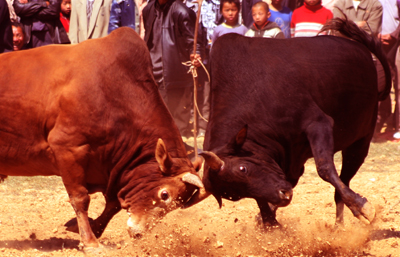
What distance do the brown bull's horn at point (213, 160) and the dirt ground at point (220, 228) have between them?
78cm

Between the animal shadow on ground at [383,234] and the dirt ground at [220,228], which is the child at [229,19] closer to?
the dirt ground at [220,228]

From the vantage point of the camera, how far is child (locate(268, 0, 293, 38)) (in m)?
9.31

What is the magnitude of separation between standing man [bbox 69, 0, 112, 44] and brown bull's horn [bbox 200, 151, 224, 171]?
4.62 meters

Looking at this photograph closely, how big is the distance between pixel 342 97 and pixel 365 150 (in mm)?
981

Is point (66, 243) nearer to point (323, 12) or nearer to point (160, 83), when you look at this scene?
point (160, 83)

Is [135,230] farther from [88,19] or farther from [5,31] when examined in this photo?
[88,19]

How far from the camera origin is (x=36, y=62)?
505 cm

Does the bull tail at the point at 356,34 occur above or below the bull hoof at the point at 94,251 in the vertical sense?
above

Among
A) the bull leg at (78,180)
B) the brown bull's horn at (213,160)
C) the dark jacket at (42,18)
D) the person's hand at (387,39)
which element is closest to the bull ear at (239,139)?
the brown bull's horn at (213,160)

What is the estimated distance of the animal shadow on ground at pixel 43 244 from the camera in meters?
5.26

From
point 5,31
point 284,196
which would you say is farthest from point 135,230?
point 5,31

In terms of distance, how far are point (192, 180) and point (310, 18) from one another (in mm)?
5041

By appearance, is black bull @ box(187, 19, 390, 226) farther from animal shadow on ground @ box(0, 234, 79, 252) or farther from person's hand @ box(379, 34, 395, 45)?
person's hand @ box(379, 34, 395, 45)

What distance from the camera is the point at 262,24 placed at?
8.84m
